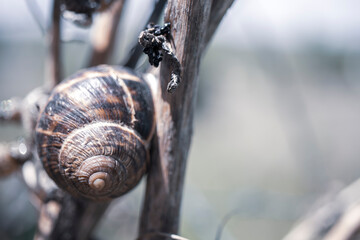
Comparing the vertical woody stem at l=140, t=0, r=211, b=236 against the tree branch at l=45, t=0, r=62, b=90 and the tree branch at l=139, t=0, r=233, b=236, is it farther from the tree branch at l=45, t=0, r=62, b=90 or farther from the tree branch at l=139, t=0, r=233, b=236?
the tree branch at l=45, t=0, r=62, b=90

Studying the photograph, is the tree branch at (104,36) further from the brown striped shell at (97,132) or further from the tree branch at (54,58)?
the brown striped shell at (97,132)

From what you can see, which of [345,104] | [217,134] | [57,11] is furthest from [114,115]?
[345,104]

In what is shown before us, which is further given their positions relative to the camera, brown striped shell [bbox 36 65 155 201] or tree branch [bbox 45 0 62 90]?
tree branch [bbox 45 0 62 90]

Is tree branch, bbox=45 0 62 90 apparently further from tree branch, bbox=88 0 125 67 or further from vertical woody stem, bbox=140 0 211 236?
vertical woody stem, bbox=140 0 211 236

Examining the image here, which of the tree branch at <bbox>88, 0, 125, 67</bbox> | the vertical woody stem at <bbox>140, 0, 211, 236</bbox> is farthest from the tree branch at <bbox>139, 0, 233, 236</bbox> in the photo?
the tree branch at <bbox>88, 0, 125, 67</bbox>

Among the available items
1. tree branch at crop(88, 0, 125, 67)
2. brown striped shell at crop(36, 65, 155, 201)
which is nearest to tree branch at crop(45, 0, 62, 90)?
tree branch at crop(88, 0, 125, 67)

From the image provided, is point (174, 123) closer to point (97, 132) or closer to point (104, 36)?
point (97, 132)
